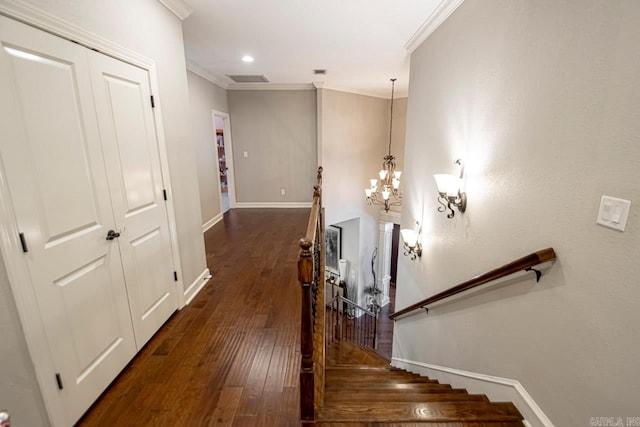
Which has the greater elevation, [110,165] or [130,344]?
[110,165]

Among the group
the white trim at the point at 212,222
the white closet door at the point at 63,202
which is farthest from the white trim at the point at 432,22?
the white trim at the point at 212,222

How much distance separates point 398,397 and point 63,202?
2.23m

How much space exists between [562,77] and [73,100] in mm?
2402

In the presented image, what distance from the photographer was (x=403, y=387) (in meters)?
2.11

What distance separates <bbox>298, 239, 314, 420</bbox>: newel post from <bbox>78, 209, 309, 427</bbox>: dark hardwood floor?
1.03 ft

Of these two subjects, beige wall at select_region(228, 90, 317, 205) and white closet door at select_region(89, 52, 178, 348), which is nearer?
white closet door at select_region(89, 52, 178, 348)

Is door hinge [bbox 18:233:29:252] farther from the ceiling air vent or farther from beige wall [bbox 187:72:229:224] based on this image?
the ceiling air vent

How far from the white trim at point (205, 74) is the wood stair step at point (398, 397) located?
4.70 metres

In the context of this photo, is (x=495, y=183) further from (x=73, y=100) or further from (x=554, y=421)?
(x=73, y=100)

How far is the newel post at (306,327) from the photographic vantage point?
1.30 metres

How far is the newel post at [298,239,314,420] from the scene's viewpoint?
130cm

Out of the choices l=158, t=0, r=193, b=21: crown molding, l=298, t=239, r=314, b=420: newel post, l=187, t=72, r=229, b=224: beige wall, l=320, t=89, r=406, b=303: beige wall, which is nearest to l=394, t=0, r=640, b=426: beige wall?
l=298, t=239, r=314, b=420: newel post

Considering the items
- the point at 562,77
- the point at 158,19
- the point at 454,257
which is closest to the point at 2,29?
the point at 158,19

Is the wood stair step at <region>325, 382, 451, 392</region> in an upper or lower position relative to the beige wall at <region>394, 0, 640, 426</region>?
lower
